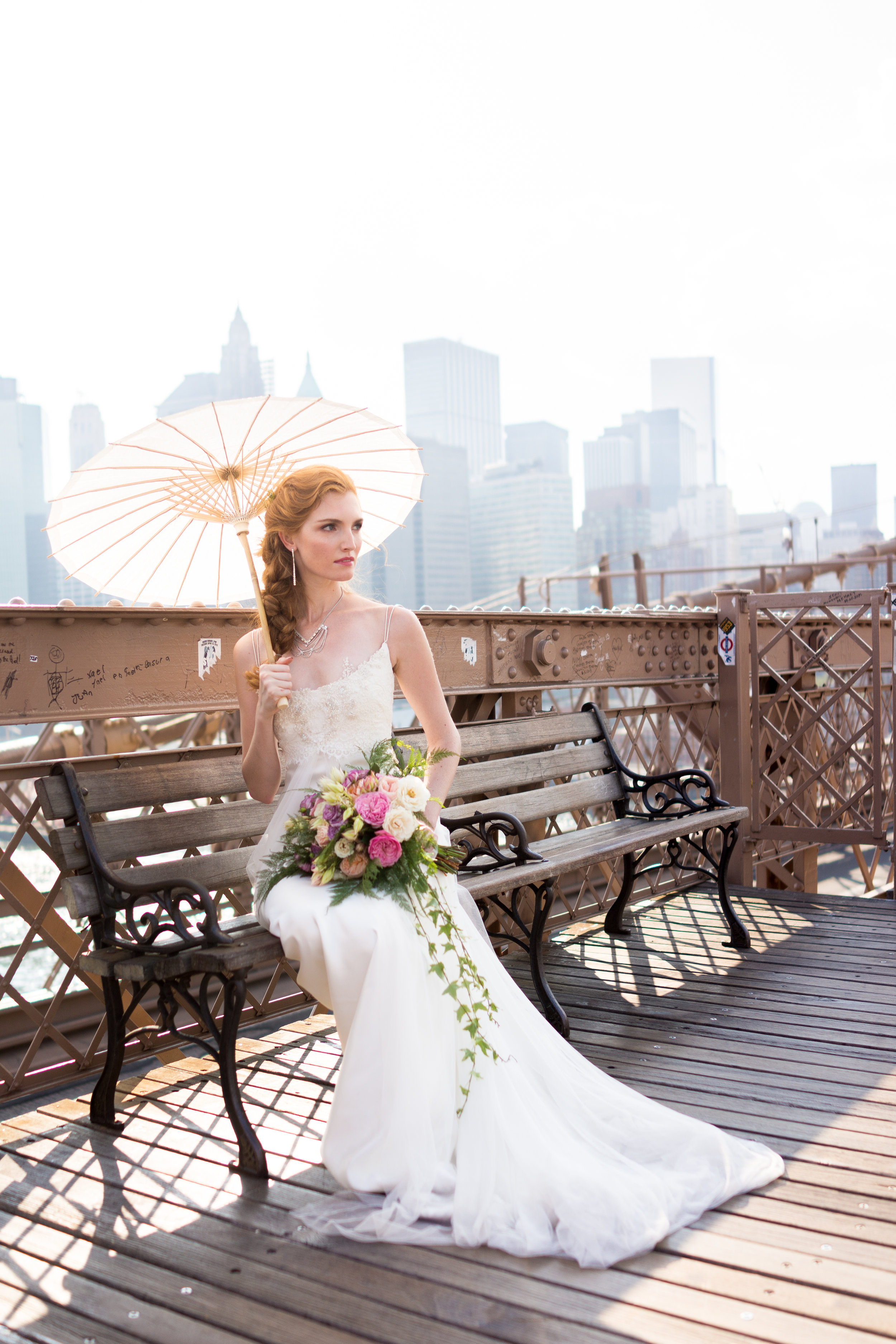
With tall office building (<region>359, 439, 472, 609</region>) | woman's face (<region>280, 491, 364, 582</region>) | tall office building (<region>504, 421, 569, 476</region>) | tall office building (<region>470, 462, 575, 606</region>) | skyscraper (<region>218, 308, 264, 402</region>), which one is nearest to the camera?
woman's face (<region>280, 491, 364, 582</region>)

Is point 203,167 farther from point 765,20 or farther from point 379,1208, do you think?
point 379,1208

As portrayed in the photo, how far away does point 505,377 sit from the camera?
503ft

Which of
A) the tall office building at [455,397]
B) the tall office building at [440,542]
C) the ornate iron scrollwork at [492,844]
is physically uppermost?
the tall office building at [455,397]

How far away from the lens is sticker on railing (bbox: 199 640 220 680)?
3.82 meters

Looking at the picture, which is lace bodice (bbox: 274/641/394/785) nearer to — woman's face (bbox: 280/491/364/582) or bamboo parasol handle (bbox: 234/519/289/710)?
bamboo parasol handle (bbox: 234/519/289/710)

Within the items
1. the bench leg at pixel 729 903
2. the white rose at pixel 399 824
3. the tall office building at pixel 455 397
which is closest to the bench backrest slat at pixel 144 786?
the white rose at pixel 399 824

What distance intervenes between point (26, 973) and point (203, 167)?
60.7 meters

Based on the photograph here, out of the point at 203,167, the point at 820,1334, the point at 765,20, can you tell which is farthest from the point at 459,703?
the point at 203,167

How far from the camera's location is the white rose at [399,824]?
8.90ft

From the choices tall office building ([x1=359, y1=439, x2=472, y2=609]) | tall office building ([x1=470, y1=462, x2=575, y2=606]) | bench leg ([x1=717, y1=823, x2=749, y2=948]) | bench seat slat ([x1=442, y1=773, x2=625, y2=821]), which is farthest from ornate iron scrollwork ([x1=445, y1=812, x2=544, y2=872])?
tall office building ([x1=470, y1=462, x2=575, y2=606])

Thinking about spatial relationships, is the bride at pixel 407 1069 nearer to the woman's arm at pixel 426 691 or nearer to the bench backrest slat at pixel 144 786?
the woman's arm at pixel 426 691

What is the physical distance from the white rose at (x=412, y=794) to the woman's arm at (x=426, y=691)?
0.43 metres

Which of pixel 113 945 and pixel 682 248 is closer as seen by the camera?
pixel 113 945

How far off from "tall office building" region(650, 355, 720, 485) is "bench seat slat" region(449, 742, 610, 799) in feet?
570
